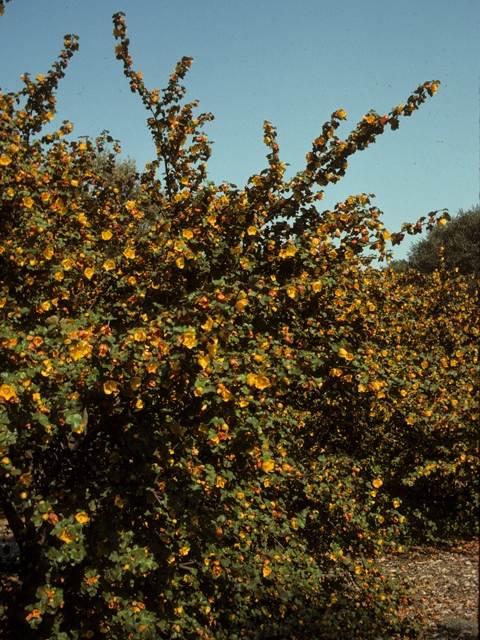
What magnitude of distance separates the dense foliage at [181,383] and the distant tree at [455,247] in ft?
61.4

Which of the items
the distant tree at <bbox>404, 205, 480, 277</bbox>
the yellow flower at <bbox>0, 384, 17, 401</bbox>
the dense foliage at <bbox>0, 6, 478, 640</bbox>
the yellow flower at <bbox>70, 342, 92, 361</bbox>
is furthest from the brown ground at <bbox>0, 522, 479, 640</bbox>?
the distant tree at <bbox>404, 205, 480, 277</bbox>

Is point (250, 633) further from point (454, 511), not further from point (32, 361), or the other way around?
point (454, 511)

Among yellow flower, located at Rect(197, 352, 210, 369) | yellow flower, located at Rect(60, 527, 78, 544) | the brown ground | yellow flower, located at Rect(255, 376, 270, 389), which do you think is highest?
yellow flower, located at Rect(197, 352, 210, 369)

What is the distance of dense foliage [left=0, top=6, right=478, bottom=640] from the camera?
8.57 feet

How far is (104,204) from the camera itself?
452cm

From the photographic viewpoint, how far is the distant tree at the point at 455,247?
70.4 feet

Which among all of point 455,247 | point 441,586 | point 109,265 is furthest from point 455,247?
point 109,265

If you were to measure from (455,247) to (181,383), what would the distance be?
75.1ft

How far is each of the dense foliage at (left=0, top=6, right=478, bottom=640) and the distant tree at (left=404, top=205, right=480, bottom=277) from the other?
1873cm

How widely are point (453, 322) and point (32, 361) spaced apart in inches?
304

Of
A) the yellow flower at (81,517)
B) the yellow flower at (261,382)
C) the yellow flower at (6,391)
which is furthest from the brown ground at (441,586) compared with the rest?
the yellow flower at (261,382)

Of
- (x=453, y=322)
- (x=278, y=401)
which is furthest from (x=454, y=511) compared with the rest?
(x=278, y=401)

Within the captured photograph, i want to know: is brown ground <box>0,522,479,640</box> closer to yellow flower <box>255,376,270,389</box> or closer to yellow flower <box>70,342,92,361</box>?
yellow flower <box>70,342,92,361</box>

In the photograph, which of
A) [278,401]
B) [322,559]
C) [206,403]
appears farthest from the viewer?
[322,559]
